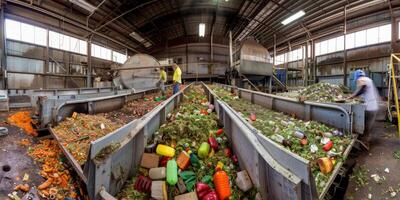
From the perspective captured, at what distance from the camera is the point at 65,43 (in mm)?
11961

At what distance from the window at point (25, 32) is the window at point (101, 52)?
3.75m

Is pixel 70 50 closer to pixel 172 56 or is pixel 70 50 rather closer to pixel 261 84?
pixel 172 56

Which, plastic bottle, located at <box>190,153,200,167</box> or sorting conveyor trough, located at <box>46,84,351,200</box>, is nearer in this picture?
sorting conveyor trough, located at <box>46,84,351,200</box>

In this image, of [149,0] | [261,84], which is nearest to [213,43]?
[261,84]

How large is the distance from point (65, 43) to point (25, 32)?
2.26m

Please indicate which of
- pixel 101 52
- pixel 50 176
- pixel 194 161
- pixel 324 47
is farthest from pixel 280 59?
pixel 50 176

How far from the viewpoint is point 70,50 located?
1238 centimetres

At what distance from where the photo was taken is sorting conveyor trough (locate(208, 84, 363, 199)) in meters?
1.12

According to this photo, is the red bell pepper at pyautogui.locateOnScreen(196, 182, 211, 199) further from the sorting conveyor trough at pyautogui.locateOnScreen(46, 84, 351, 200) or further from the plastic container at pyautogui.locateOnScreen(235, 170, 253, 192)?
the sorting conveyor trough at pyautogui.locateOnScreen(46, 84, 351, 200)

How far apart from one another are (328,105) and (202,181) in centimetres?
260

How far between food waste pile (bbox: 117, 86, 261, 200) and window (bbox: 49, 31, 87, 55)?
12.5m

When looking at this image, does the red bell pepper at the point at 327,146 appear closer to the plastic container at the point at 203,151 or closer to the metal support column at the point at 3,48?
the plastic container at the point at 203,151

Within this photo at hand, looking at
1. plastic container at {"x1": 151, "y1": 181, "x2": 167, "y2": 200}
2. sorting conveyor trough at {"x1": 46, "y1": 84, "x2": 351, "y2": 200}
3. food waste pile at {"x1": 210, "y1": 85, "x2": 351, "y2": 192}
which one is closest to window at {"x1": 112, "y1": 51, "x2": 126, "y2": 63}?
sorting conveyor trough at {"x1": 46, "y1": 84, "x2": 351, "y2": 200}

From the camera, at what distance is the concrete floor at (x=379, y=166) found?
2.12m
